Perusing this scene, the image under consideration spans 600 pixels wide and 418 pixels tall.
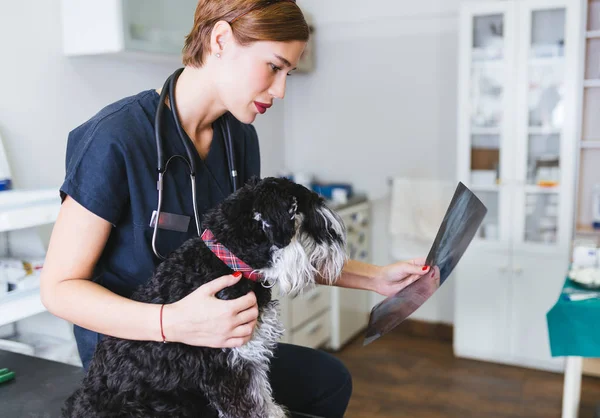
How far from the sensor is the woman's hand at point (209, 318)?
991mm

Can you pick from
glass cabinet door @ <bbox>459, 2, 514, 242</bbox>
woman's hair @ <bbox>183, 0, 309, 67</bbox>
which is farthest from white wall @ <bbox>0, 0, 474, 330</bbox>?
woman's hair @ <bbox>183, 0, 309, 67</bbox>

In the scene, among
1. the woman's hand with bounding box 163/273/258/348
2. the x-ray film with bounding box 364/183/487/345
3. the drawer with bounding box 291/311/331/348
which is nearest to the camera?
the woman's hand with bounding box 163/273/258/348

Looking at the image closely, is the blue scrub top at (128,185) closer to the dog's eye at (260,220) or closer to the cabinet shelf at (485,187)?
the dog's eye at (260,220)

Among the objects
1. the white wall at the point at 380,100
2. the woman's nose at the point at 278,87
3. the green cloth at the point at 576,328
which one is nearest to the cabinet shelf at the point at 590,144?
the white wall at the point at 380,100

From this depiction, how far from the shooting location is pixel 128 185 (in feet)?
3.82

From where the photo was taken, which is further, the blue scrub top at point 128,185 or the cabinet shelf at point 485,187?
the cabinet shelf at point 485,187

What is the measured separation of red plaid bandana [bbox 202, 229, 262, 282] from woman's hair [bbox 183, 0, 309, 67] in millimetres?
405

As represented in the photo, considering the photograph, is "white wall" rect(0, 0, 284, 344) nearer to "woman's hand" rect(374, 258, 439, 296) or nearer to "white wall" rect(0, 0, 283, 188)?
"white wall" rect(0, 0, 283, 188)

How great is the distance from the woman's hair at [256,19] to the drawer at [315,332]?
2338 millimetres

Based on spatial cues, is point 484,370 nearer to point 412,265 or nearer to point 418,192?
point 418,192

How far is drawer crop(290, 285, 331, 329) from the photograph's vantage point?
3.21 m

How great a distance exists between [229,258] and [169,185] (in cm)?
27

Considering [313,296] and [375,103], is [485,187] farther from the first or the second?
[313,296]

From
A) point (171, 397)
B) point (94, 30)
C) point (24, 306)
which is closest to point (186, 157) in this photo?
point (171, 397)
